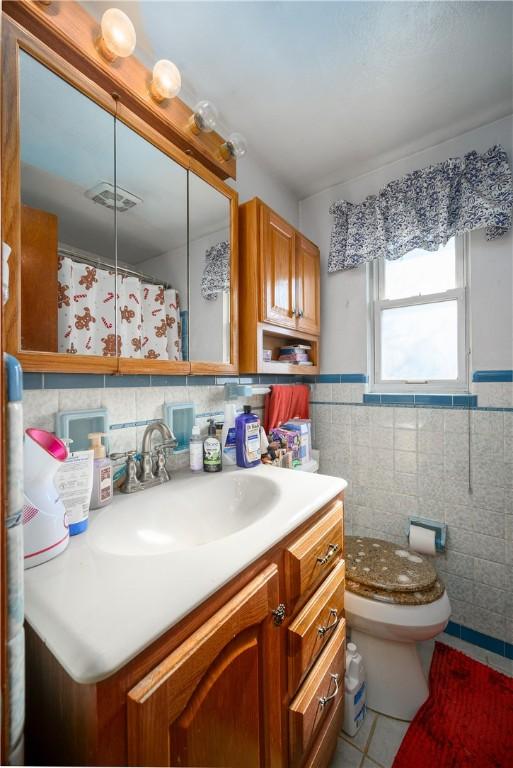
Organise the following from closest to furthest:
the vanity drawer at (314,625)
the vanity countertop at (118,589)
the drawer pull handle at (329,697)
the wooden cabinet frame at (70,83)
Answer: the vanity countertop at (118,589) → the wooden cabinet frame at (70,83) → the vanity drawer at (314,625) → the drawer pull handle at (329,697)

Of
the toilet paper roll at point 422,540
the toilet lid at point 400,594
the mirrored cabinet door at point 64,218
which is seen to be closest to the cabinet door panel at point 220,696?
the toilet lid at point 400,594

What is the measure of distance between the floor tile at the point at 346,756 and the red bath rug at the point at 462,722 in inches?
5.1

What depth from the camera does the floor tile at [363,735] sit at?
1.12m

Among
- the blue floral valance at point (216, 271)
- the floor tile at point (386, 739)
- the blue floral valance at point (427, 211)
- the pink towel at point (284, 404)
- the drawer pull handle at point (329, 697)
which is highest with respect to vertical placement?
the blue floral valance at point (427, 211)

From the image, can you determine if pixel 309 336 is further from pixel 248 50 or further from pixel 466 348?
pixel 248 50

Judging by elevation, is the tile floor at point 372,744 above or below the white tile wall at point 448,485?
below

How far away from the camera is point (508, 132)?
1425 millimetres

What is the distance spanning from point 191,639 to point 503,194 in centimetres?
194

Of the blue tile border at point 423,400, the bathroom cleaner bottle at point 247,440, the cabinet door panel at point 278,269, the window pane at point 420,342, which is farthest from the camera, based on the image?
the window pane at point 420,342

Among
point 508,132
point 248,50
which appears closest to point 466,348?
point 508,132

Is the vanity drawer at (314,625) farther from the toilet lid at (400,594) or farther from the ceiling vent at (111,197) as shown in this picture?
the ceiling vent at (111,197)

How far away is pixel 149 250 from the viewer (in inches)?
40.1

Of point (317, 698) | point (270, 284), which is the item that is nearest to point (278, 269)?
point (270, 284)

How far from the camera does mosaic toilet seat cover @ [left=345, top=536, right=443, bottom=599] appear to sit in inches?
47.3
